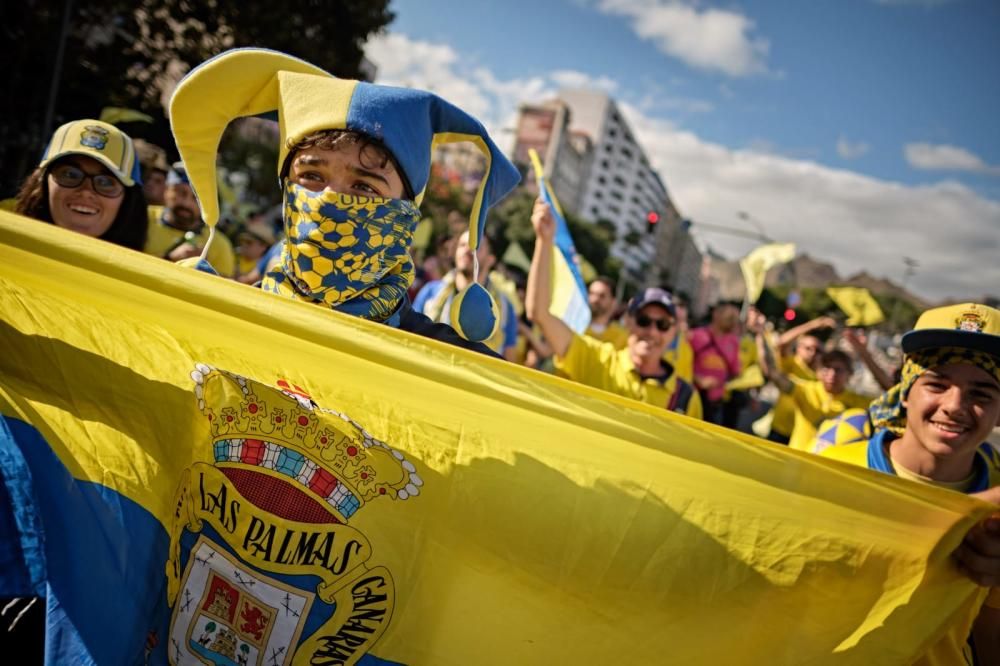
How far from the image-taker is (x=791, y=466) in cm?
116

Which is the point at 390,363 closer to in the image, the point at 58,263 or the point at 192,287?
the point at 192,287

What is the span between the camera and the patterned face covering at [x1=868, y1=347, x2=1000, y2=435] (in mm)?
1846

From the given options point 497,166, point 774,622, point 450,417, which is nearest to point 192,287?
point 450,417

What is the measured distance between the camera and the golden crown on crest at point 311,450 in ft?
4.18

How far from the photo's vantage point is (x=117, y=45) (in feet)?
28.2

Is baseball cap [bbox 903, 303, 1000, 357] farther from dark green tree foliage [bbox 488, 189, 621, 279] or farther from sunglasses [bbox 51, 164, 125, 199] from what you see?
dark green tree foliage [bbox 488, 189, 621, 279]

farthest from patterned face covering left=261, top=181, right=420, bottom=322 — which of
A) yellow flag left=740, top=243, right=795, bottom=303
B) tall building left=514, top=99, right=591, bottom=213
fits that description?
tall building left=514, top=99, right=591, bottom=213

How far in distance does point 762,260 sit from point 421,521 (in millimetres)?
7341

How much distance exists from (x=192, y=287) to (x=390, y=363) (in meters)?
0.50

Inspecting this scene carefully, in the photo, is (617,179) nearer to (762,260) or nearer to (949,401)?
(762,260)

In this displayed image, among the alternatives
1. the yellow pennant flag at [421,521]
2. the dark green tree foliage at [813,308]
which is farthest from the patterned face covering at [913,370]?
the dark green tree foliage at [813,308]

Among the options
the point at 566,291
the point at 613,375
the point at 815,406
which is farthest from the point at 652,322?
the point at 815,406

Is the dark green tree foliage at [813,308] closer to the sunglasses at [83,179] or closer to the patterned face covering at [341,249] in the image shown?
the sunglasses at [83,179]

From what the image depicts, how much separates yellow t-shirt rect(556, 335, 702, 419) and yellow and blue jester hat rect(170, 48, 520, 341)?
2057mm
